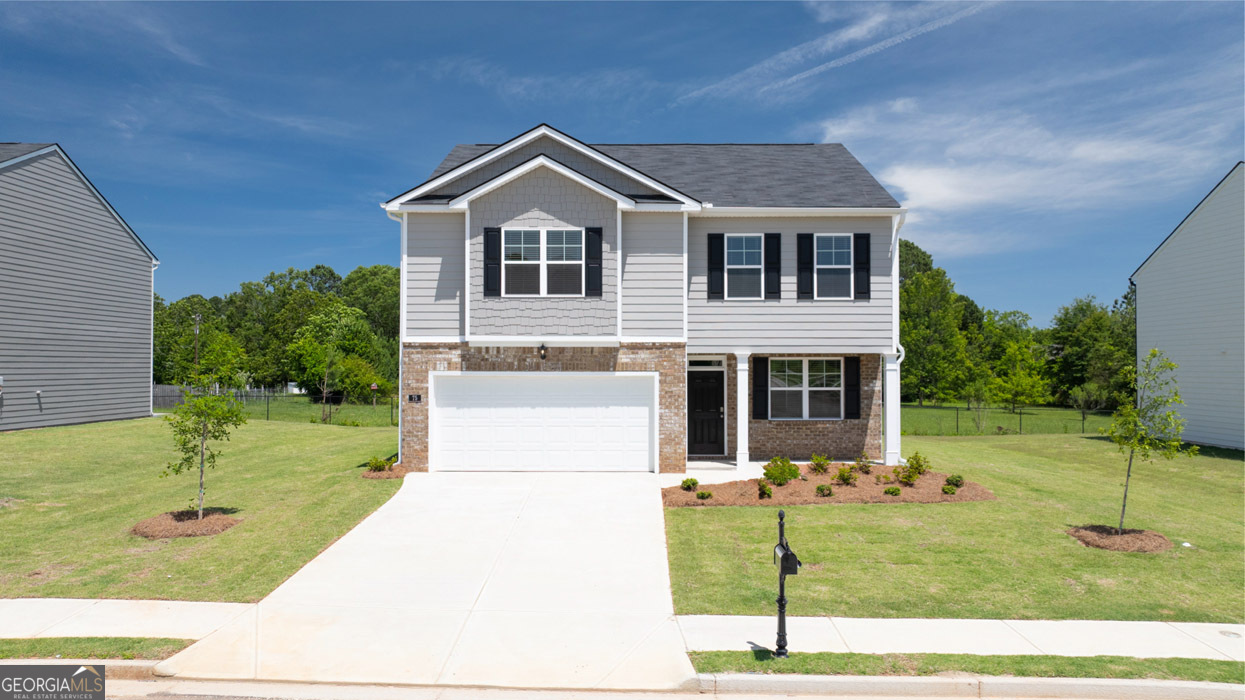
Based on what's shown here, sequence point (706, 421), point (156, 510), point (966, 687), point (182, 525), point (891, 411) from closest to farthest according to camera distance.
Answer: point (966, 687) < point (182, 525) < point (156, 510) < point (891, 411) < point (706, 421)

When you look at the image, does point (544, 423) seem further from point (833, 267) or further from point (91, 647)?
point (91, 647)

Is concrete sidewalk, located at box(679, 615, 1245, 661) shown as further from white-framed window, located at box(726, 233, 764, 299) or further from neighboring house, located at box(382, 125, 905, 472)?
white-framed window, located at box(726, 233, 764, 299)

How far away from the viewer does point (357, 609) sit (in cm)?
786

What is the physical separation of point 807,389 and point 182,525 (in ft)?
44.2

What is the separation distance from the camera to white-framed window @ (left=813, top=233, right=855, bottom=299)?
52.8 ft

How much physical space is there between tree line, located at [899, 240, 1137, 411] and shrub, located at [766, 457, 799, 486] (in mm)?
30921

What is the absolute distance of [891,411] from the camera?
15984 millimetres

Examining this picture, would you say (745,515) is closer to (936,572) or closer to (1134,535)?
(936,572)

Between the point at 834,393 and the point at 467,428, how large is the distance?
9.09m

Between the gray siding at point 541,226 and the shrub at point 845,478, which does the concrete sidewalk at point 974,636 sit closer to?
the shrub at point 845,478

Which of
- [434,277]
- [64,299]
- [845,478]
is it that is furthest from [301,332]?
[845,478]

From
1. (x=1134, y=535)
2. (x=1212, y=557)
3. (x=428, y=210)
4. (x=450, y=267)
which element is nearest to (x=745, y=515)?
(x=1134, y=535)

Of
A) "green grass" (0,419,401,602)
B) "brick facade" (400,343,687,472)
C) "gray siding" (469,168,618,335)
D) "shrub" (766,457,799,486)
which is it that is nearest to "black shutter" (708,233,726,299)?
"brick facade" (400,343,687,472)

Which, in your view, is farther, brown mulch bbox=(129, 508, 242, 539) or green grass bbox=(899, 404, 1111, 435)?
green grass bbox=(899, 404, 1111, 435)
